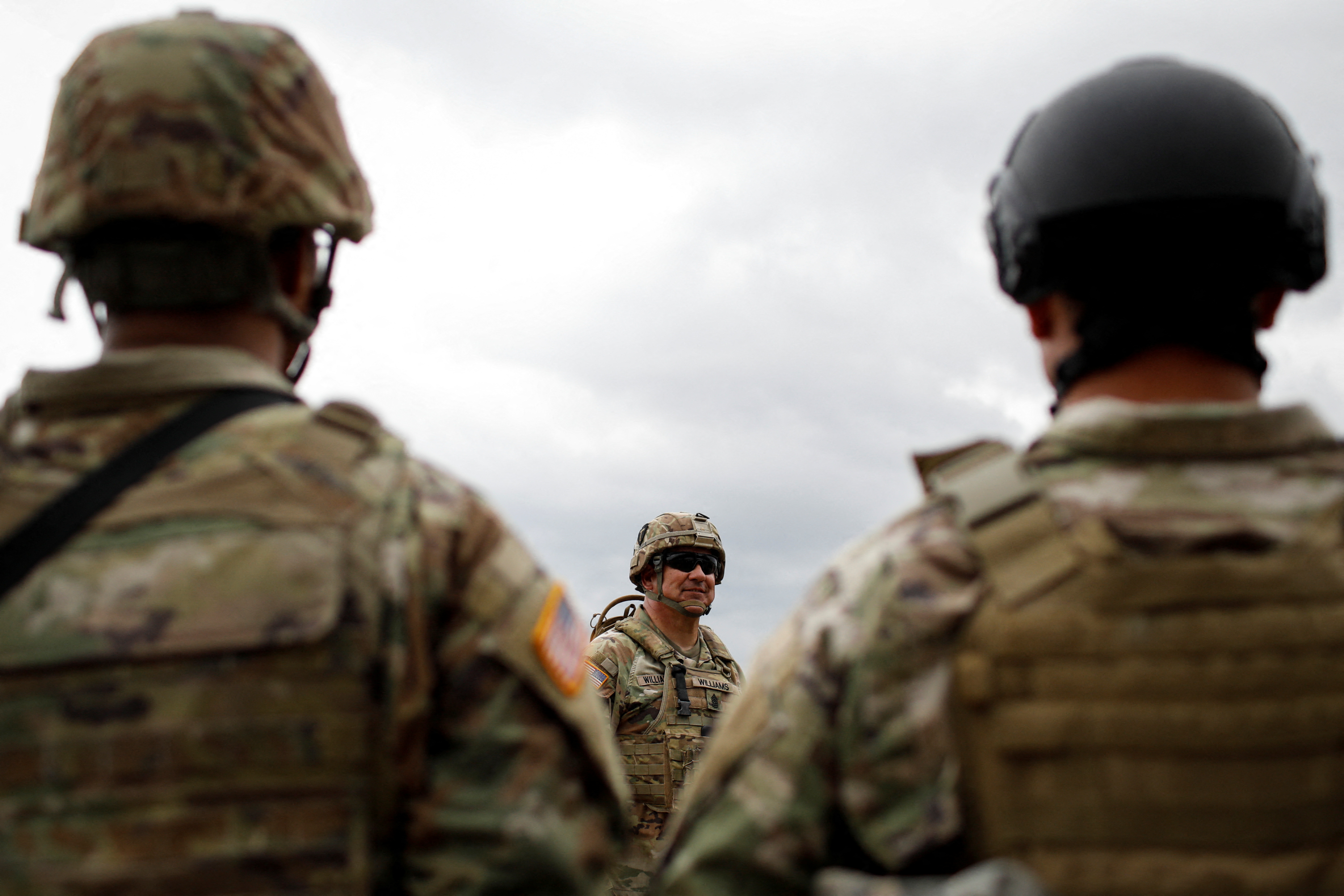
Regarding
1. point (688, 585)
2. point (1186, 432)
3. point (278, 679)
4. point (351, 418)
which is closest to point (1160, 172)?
point (1186, 432)

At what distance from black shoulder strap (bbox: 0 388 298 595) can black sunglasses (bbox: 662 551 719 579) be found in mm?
8153

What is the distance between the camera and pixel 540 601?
81.7 inches

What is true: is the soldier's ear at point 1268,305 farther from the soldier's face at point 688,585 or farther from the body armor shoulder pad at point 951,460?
the soldier's face at point 688,585

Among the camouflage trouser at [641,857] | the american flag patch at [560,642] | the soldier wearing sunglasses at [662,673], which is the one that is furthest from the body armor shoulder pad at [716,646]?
the american flag patch at [560,642]

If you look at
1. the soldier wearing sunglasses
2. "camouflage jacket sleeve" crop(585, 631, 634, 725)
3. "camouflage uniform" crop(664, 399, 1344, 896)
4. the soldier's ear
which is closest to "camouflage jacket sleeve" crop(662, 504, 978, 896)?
"camouflage uniform" crop(664, 399, 1344, 896)

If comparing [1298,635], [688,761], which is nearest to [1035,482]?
[1298,635]

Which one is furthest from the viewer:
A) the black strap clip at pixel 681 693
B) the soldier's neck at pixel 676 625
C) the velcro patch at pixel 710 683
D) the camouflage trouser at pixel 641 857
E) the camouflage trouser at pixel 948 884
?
the soldier's neck at pixel 676 625

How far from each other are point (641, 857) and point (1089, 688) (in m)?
7.64

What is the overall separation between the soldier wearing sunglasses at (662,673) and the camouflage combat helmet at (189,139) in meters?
6.94

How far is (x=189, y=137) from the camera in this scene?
217 centimetres

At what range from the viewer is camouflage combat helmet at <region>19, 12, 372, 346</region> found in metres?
2.15

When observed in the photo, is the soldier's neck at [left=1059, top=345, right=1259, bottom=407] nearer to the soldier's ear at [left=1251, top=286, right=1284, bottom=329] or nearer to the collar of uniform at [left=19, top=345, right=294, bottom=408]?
the soldier's ear at [left=1251, top=286, right=1284, bottom=329]

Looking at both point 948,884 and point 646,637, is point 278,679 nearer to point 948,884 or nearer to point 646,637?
point 948,884

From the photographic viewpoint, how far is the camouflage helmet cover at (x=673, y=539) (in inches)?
404
